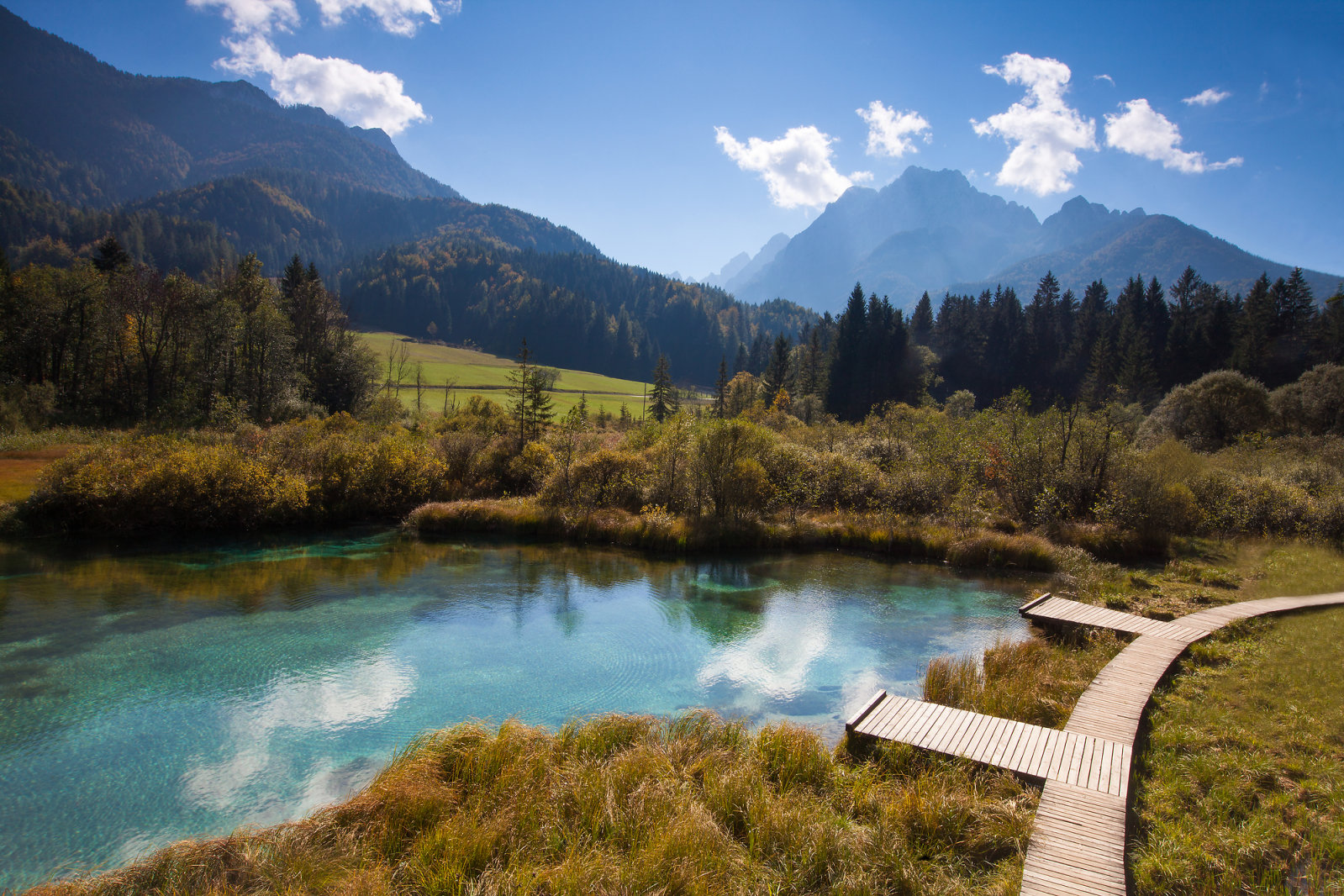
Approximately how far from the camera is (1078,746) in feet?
32.2

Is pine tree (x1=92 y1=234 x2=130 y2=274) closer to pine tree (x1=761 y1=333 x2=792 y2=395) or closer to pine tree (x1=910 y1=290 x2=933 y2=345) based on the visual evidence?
pine tree (x1=761 y1=333 x2=792 y2=395)

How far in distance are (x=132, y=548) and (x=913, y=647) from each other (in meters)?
33.1

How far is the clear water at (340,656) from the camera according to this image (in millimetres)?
11273

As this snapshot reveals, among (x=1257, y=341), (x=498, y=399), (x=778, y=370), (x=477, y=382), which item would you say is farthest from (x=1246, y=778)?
(x=477, y=382)

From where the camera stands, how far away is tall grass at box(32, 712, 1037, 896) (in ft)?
23.9

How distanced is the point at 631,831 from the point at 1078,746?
24.3ft

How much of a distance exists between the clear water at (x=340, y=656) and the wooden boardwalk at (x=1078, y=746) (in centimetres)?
282

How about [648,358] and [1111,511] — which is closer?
[1111,511]

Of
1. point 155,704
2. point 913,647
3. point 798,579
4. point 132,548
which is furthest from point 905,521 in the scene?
point 132,548

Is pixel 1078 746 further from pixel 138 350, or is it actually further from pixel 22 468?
pixel 138 350

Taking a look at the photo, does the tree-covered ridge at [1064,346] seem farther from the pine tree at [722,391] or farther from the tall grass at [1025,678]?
the tall grass at [1025,678]

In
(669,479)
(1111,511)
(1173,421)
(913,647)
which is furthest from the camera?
(1173,421)

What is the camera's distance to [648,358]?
568 ft

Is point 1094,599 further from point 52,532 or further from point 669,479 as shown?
point 52,532
